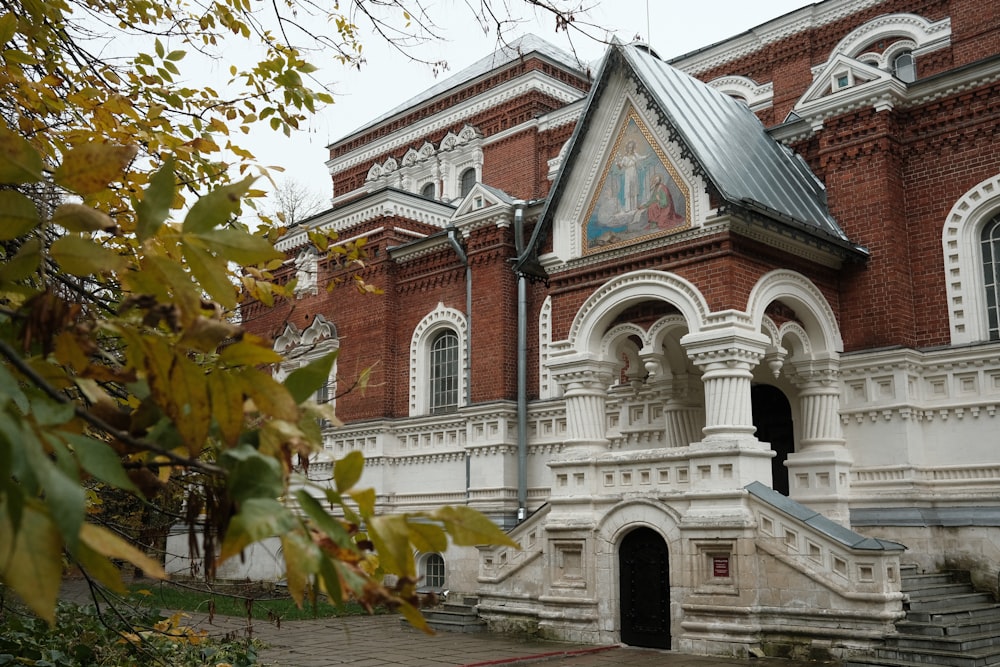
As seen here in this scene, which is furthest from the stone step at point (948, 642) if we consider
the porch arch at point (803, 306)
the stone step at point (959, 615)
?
the porch arch at point (803, 306)

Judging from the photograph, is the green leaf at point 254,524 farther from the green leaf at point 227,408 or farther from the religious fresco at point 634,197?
the religious fresco at point 634,197

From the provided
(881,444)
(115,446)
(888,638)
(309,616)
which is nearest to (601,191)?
(881,444)

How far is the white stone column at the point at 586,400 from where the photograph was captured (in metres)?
12.7

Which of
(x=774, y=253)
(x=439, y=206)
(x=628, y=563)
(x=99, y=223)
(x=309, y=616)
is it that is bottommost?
(x=309, y=616)

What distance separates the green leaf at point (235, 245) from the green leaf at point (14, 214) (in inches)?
12.3

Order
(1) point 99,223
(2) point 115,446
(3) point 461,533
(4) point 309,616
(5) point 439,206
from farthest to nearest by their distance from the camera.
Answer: (5) point 439,206
(4) point 309,616
(2) point 115,446
(1) point 99,223
(3) point 461,533

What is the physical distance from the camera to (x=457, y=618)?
1348 centimetres

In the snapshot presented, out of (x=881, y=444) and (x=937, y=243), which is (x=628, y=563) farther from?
(x=937, y=243)

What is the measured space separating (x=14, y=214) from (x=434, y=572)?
1648 cm

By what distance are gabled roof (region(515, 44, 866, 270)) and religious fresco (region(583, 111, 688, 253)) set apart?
438 millimetres

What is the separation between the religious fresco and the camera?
12242 mm

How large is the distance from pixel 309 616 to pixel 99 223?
14.5 metres

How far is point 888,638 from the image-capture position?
954 cm

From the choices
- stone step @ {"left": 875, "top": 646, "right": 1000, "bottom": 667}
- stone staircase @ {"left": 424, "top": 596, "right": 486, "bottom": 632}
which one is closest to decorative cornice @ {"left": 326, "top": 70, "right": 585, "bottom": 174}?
stone staircase @ {"left": 424, "top": 596, "right": 486, "bottom": 632}
